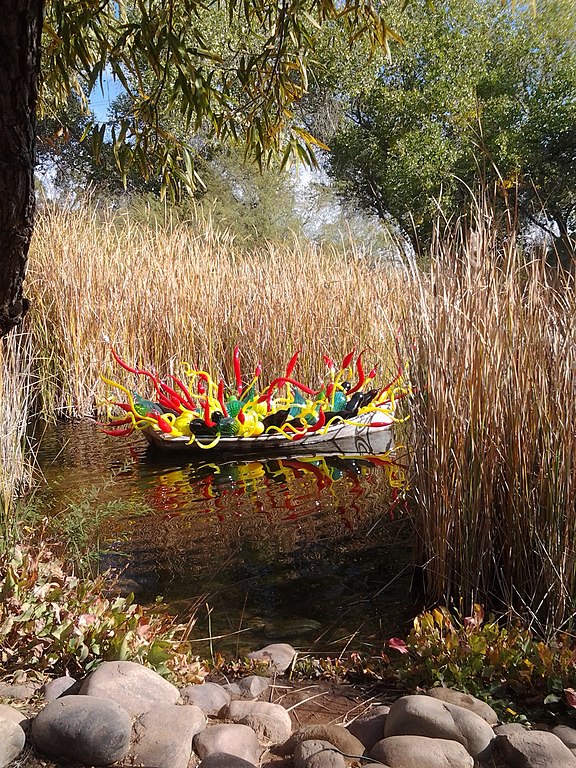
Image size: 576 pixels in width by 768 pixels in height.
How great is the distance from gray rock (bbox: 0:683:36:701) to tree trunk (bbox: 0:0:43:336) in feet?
3.54

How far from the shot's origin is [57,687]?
1.89 metres

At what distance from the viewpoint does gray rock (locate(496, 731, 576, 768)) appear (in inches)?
64.2

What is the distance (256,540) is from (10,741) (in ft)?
7.23

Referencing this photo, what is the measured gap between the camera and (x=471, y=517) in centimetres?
248

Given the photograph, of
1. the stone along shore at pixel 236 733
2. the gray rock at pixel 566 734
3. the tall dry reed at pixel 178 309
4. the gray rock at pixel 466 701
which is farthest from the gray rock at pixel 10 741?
the tall dry reed at pixel 178 309

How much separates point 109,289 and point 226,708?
634 centimetres

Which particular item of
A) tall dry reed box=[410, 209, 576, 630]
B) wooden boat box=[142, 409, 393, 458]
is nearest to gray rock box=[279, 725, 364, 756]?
tall dry reed box=[410, 209, 576, 630]

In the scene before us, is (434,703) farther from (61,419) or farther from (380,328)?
(61,419)

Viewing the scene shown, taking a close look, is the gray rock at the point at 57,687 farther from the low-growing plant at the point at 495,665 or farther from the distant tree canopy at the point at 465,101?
the distant tree canopy at the point at 465,101

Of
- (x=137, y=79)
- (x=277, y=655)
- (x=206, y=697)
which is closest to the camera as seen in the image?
(x=206, y=697)

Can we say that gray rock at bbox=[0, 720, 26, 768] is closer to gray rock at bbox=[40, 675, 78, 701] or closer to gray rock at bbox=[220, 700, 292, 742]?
gray rock at bbox=[40, 675, 78, 701]

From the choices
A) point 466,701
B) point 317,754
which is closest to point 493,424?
point 466,701

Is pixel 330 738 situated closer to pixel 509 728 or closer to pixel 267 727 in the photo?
pixel 267 727

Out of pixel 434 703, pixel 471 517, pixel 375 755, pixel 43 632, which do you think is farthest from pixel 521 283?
pixel 43 632
